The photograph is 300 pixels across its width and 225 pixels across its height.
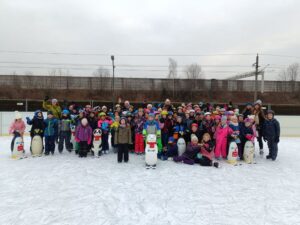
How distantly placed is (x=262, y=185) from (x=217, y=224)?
1.93m

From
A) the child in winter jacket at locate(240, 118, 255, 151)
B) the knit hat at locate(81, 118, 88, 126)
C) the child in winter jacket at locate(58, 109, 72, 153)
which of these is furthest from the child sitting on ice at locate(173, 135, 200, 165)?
the child in winter jacket at locate(58, 109, 72, 153)

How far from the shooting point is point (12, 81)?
115 ft

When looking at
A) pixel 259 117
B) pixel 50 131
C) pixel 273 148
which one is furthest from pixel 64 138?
pixel 273 148

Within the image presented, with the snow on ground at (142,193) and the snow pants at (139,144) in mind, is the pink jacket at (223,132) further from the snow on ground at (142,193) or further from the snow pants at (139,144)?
the snow pants at (139,144)

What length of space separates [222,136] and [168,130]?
1.47 metres

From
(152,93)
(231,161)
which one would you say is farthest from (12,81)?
(231,161)

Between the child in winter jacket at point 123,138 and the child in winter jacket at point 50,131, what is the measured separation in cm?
197

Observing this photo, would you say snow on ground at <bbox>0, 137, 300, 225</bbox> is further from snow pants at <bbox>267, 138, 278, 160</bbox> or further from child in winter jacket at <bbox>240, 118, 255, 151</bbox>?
child in winter jacket at <bbox>240, 118, 255, 151</bbox>

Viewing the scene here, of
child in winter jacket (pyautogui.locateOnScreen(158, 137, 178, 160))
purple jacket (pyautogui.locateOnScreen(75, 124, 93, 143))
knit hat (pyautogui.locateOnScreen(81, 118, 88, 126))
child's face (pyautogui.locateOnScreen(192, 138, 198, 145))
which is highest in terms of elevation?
knit hat (pyautogui.locateOnScreen(81, 118, 88, 126))

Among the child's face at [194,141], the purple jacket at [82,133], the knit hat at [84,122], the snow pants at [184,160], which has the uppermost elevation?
the knit hat at [84,122]

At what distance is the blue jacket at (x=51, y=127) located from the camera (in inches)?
245

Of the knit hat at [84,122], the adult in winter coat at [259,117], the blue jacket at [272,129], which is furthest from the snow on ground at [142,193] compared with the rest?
the adult in winter coat at [259,117]

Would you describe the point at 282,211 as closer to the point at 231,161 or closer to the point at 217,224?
the point at 217,224

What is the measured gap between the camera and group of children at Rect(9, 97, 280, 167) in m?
5.68
